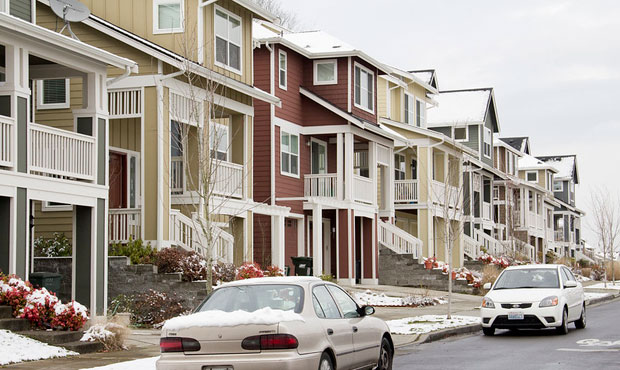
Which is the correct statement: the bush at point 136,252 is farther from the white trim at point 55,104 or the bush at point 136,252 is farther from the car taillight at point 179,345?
the car taillight at point 179,345

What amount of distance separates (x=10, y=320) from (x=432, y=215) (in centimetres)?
2963

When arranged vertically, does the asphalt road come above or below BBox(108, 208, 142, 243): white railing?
below

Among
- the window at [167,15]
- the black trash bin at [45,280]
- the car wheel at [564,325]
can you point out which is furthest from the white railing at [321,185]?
the black trash bin at [45,280]

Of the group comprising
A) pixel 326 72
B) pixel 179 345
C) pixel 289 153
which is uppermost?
pixel 326 72

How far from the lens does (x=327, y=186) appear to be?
35000mm

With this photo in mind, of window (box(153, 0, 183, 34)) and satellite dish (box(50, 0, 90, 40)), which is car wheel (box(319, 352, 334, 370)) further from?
window (box(153, 0, 183, 34))

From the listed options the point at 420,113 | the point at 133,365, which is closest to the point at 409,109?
Answer: the point at 420,113

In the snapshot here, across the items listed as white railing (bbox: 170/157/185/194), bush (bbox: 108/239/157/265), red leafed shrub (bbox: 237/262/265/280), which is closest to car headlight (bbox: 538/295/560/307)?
red leafed shrub (bbox: 237/262/265/280)

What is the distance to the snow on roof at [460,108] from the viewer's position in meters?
55.7

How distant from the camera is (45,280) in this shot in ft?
59.7

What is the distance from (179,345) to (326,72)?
26.0 metres

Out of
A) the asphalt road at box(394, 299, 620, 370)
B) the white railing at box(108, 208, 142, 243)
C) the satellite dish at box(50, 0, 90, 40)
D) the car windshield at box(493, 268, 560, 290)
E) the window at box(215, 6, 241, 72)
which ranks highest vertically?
the window at box(215, 6, 241, 72)

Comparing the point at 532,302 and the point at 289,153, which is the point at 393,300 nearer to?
the point at 289,153

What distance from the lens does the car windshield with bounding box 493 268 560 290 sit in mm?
20875
